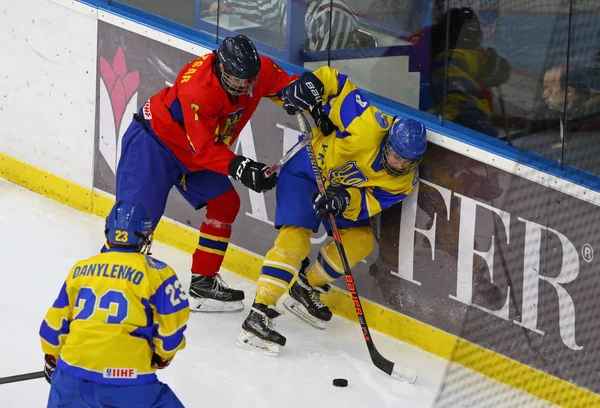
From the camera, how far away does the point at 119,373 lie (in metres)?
3.50

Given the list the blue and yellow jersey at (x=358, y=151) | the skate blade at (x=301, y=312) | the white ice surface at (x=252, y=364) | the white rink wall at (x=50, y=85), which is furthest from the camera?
the white rink wall at (x=50, y=85)

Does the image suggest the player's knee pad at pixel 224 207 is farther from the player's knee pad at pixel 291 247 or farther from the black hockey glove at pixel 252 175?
the black hockey glove at pixel 252 175

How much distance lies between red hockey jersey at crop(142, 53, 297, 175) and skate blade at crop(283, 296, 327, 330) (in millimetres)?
692

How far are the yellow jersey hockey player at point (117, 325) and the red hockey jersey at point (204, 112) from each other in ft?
4.19

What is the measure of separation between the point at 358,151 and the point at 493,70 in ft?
2.01

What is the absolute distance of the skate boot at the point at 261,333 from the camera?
194 inches

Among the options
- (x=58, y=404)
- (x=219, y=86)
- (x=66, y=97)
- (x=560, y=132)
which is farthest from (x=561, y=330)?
(x=66, y=97)

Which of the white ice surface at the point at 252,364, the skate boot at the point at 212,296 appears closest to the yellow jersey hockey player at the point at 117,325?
the white ice surface at the point at 252,364

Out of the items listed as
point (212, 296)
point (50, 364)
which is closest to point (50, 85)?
point (212, 296)

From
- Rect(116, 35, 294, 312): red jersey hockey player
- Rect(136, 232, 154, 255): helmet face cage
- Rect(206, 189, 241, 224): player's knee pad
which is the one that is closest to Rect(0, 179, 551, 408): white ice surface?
Rect(116, 35, 294, 312): red jersey hockey player

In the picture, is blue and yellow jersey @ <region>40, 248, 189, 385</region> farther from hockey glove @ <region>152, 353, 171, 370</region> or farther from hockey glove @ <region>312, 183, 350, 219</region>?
hockey glove @ <region>312, 183, 350, 219</region>

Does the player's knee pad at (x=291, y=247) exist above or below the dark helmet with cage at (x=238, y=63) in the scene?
below

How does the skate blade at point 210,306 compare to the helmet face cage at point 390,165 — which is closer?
the helmet face cage at point 390,165

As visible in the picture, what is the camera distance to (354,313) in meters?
5.34
